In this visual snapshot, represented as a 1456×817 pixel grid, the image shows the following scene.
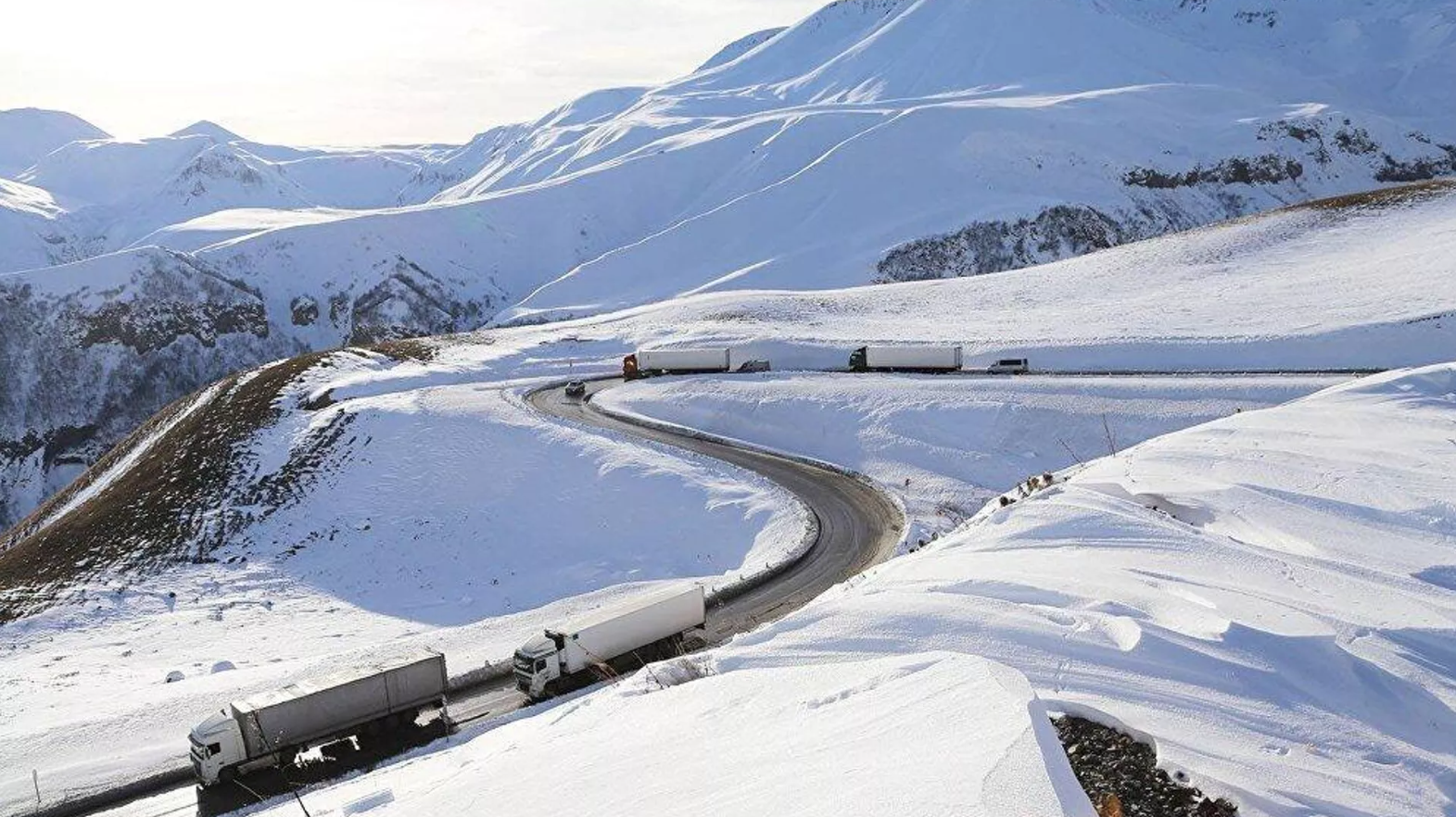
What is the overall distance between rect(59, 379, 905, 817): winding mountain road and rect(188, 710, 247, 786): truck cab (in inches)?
44.1

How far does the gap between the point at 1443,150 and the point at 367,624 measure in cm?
20049

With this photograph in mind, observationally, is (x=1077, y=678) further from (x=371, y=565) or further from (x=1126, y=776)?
(x=371, y=565)

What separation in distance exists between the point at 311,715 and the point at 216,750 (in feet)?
7.02

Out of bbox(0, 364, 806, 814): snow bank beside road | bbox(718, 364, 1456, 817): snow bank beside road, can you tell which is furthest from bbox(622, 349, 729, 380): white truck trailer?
bbox(718, 364, 1456, 817): snow bank beside road

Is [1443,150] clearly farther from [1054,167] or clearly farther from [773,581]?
[773,581]

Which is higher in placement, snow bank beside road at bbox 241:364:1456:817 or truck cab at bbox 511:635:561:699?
snow bank beside road at bbox 241:364:1456:817

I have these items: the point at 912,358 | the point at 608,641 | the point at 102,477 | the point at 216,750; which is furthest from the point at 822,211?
the point at 216,750

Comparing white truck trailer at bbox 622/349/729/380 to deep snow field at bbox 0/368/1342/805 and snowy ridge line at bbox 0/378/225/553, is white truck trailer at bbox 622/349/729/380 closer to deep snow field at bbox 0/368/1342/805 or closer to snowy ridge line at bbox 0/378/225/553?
deep snow field at bbox 0/368/1342/805

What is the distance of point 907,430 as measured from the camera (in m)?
49.4

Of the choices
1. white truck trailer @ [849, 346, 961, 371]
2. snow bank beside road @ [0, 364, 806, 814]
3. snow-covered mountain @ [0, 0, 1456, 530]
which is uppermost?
snow-covered mountain @ [0, 0, 1456, 530]

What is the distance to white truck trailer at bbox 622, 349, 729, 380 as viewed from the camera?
2527 inches

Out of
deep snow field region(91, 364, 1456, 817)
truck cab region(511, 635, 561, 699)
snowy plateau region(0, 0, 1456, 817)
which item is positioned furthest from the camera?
truck cab region(511, 635, 561, 699)

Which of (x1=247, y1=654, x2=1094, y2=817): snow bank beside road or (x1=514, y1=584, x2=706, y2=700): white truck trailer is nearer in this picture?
(x1=247, y1=654, x2=1094, y2=817): snow bank beside road

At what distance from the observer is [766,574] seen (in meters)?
33.8
